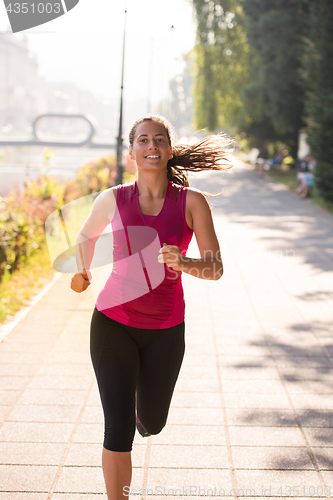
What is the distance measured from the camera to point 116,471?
7.69 ft

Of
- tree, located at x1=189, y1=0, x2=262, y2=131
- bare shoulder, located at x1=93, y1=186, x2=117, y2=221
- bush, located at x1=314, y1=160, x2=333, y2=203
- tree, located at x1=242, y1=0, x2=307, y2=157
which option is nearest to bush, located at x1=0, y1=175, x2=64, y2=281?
bare shoulder, located at x1=93, y1=186, x2=117, y2=221

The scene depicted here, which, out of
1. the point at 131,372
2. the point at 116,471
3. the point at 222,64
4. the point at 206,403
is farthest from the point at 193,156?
the point at 222,64

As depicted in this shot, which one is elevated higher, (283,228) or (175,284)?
(175,284)

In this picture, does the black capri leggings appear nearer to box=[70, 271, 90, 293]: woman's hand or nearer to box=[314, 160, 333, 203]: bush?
box=[70, 271, 90, 293]: woman's hand

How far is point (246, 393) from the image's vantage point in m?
4.16

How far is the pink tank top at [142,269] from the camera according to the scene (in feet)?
8.17

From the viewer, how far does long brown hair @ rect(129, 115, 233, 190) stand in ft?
8.96

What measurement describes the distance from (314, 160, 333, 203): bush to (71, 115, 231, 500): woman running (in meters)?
14.7

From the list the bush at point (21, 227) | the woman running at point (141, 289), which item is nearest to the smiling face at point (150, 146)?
the woman running at point (141, 289)

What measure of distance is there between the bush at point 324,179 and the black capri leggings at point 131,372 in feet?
48.5

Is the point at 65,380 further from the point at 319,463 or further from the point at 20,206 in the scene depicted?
the point at 20,206

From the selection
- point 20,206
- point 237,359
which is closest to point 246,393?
point 237,359

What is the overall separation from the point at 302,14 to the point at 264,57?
2.71m

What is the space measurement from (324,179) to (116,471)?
1560 cm
